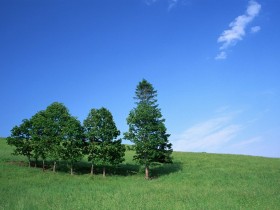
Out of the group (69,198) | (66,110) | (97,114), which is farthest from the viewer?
(66,110)

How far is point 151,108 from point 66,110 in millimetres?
16772

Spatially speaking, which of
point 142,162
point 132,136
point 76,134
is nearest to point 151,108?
point 132,136

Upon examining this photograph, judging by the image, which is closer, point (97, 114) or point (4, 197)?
point (4, 197)

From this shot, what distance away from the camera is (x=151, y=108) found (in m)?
56.0

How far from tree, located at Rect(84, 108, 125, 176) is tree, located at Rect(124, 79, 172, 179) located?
8.59ft

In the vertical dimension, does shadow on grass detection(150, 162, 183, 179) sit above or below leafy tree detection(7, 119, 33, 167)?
below

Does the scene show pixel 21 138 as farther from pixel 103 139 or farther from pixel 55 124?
pixel 103 139

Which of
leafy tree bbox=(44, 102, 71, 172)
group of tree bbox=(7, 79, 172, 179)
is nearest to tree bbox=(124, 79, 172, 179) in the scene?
group of tree bbox=(7, 79, 172, 179)

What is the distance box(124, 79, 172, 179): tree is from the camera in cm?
5312

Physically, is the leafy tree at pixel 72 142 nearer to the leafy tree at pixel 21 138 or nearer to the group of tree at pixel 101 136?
the group of tree at pixel 101 136

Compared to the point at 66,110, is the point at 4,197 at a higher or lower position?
lower

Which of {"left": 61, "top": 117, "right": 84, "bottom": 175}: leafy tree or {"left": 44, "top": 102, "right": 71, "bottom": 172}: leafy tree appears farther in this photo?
{"left": 44, "top": 102, "right": 71, "bottom": 172}: leafy tree

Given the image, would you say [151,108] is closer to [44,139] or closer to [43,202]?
[44,139]

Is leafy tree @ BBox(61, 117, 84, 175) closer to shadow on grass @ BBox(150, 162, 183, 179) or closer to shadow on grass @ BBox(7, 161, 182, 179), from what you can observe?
shadow on grass @ BBox(7, 161, 182, 179)
